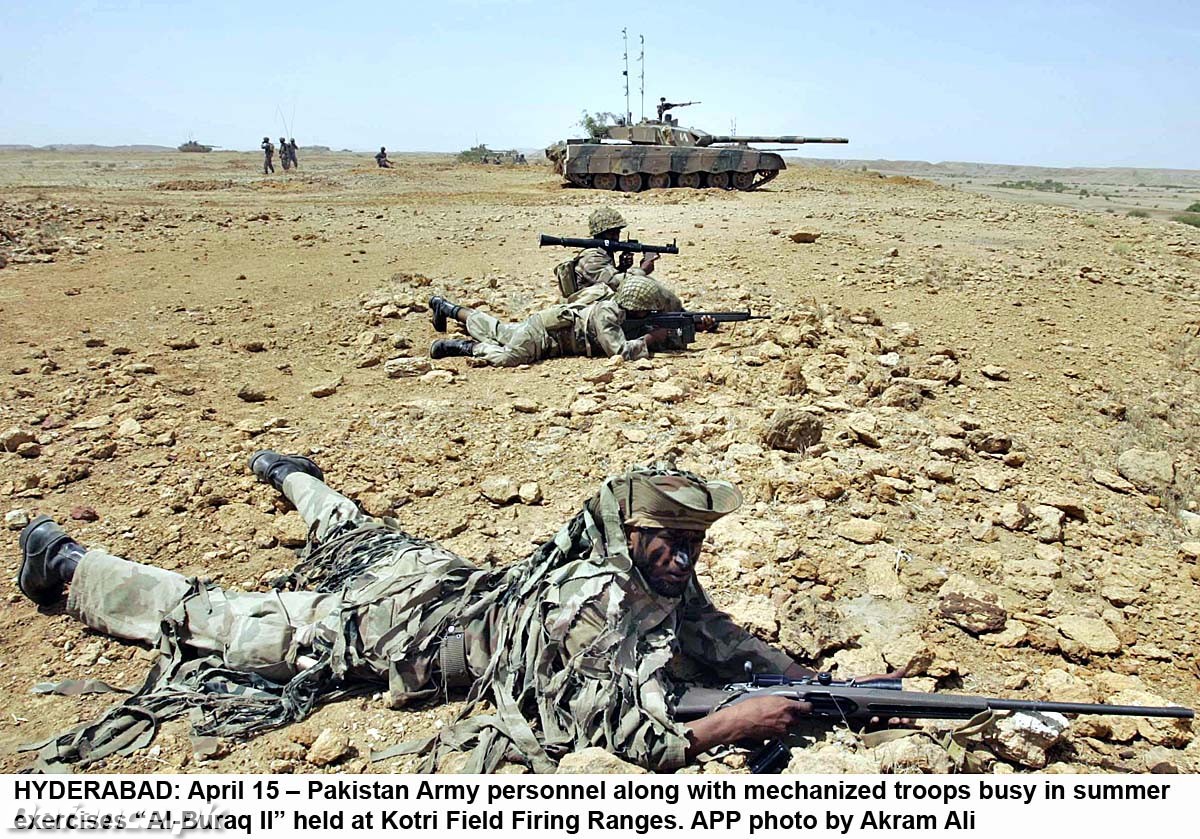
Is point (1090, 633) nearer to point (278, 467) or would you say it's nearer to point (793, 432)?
point (793, 432)

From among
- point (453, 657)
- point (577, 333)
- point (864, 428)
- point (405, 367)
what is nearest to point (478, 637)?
point (453, 657)

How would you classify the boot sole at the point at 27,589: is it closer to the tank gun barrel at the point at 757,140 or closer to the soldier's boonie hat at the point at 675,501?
the soldier's boonie hat at the point at 675,501

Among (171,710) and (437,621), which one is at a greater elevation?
(437,621)

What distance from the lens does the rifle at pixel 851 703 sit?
91.7 inches

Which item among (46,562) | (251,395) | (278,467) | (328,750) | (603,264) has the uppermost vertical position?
(603,264)

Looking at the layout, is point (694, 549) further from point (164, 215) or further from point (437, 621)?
point (164, 215)

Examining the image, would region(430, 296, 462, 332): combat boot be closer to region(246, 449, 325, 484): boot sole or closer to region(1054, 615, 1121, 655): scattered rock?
region(246, 449, 325, 484): boot sole

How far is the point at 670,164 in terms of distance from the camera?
1902 centimetres

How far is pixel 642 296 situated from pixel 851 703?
4.43 m

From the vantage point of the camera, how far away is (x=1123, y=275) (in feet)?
28.8

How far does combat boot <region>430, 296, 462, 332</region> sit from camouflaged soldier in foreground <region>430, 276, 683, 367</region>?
0.50 meters

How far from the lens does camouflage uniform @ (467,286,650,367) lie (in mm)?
6293

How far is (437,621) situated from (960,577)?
215cm
